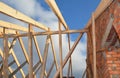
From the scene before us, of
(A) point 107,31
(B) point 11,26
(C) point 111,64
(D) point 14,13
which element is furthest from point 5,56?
(C) point 111,64

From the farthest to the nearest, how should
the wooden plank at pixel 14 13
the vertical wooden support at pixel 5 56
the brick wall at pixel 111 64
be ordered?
1. the vertical wooden support at pixel 5 56
2. the wooden plank at pixel 14 13
3. the brick wall at pixel 111 64

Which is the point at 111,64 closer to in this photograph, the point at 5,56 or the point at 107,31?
the point at 107,31

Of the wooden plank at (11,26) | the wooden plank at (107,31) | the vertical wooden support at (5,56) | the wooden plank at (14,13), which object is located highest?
the wooden plank at (14,13)

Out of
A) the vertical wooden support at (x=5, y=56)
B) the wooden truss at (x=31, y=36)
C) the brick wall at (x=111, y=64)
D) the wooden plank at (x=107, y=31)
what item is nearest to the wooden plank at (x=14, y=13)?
the wooden truss at (x=31, y=36)

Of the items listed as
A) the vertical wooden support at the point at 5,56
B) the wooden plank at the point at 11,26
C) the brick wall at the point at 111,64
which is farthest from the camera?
the vertical wooden support at the point at 5,56

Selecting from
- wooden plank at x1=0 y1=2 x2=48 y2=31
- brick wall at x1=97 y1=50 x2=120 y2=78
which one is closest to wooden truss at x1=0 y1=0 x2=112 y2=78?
wooden plank at x1=0 y1=2 x2=48 y2=31

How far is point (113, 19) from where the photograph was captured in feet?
28.6

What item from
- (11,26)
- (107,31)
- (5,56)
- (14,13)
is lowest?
(5,56)

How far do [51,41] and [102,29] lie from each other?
496 centimetres

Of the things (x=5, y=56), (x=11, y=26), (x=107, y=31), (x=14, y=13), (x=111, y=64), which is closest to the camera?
(x=111, y=64)

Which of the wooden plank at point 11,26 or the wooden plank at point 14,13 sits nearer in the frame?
the wooden plank at point 14,13

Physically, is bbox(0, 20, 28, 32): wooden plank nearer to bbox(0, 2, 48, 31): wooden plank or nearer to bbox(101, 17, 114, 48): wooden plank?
bbox(0, 2, 48, 31): wooden plank

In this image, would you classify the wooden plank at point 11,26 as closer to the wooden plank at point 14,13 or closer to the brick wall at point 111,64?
the wooden plank at point 14,13

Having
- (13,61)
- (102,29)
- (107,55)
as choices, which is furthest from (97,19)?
(13,61)
